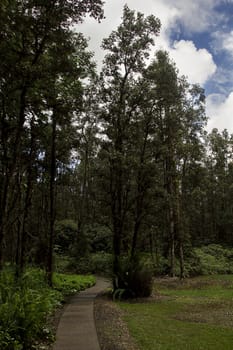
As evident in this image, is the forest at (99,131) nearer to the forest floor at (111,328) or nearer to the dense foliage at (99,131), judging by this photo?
the dense foliage at (99,131)

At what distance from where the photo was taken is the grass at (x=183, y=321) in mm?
7840

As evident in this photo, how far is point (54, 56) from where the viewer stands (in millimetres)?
10461

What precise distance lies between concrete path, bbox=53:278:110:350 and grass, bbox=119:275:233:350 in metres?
0.95

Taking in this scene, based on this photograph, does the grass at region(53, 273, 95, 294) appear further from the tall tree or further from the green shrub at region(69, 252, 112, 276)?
the green shrub at region(69, 252, 112, 276)

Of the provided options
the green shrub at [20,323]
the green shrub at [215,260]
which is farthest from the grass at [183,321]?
the green shrub at [215,260]

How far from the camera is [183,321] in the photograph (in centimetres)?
1036

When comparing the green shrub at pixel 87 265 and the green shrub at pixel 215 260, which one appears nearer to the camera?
the green shrub at pixel 87 265

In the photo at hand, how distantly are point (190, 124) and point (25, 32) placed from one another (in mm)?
23554

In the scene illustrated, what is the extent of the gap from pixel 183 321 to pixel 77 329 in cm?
308

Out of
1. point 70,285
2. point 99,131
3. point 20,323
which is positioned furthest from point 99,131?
point 20,323

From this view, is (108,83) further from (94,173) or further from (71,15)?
(71,15)

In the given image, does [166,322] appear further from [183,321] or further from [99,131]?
[99,131]

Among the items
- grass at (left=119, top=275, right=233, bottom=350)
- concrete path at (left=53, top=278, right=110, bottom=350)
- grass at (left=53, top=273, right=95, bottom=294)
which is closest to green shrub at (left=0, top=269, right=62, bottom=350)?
concrete path at (left=53, top=278, right=110, bottom=350)

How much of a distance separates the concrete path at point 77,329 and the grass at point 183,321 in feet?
3.12
